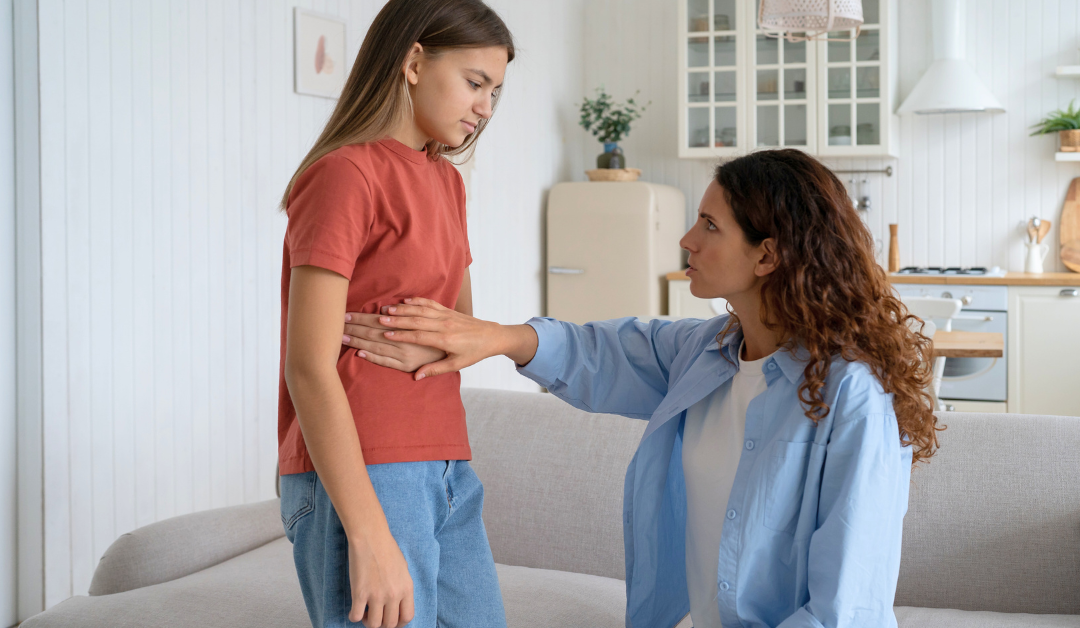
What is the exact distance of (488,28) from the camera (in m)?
1.11

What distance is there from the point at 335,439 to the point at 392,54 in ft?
1.57

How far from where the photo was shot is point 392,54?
1083mm

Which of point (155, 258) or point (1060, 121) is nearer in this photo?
point (155, 258)

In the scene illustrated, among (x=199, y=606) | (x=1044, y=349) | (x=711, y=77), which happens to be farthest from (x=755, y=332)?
(x=711, y=77)

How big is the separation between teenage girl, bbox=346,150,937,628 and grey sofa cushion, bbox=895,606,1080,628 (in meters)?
0.42

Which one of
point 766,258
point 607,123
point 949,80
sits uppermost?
point 949,80

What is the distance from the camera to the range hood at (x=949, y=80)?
4715 millimetres

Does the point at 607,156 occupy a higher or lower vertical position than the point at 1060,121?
lower

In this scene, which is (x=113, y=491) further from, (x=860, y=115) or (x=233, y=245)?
(x=860, y=115)

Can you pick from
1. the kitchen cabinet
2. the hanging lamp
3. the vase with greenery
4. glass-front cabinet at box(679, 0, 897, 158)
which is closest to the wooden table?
the hanging lamp

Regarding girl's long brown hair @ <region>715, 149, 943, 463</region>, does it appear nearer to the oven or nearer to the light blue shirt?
the light blue shirt

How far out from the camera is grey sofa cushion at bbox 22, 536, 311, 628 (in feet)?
5.06

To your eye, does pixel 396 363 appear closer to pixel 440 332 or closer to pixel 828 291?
pixel 440 332

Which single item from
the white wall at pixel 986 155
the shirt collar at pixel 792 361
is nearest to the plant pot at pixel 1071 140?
the white wall at pixel 986 155
